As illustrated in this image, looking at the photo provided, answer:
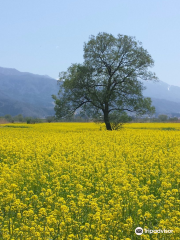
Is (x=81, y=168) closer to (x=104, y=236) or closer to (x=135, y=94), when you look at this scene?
(x=104, y=236)

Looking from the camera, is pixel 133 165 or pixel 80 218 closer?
pixel 80 218

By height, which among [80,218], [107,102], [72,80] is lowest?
[80,218]

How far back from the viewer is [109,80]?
3231 centimetres

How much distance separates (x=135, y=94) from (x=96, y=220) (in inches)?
1108

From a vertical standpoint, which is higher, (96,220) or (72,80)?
(72,80)

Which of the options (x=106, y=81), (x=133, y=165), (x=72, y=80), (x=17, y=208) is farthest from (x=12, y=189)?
(x=106, y=81)

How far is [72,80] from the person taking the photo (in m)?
31.1

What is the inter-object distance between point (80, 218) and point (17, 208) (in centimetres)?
130

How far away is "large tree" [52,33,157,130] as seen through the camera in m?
31.6

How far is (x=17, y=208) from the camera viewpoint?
218 inches

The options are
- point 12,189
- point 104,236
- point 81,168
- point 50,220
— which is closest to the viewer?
point 104,236

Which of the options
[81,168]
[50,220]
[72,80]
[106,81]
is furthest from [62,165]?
[106,81]

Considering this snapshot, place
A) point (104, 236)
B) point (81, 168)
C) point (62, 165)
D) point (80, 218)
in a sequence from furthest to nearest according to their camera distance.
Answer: point (62, 165), point (81, 168), point (80, 218), point (104, 236)

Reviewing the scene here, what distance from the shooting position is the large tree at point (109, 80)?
104 feet
